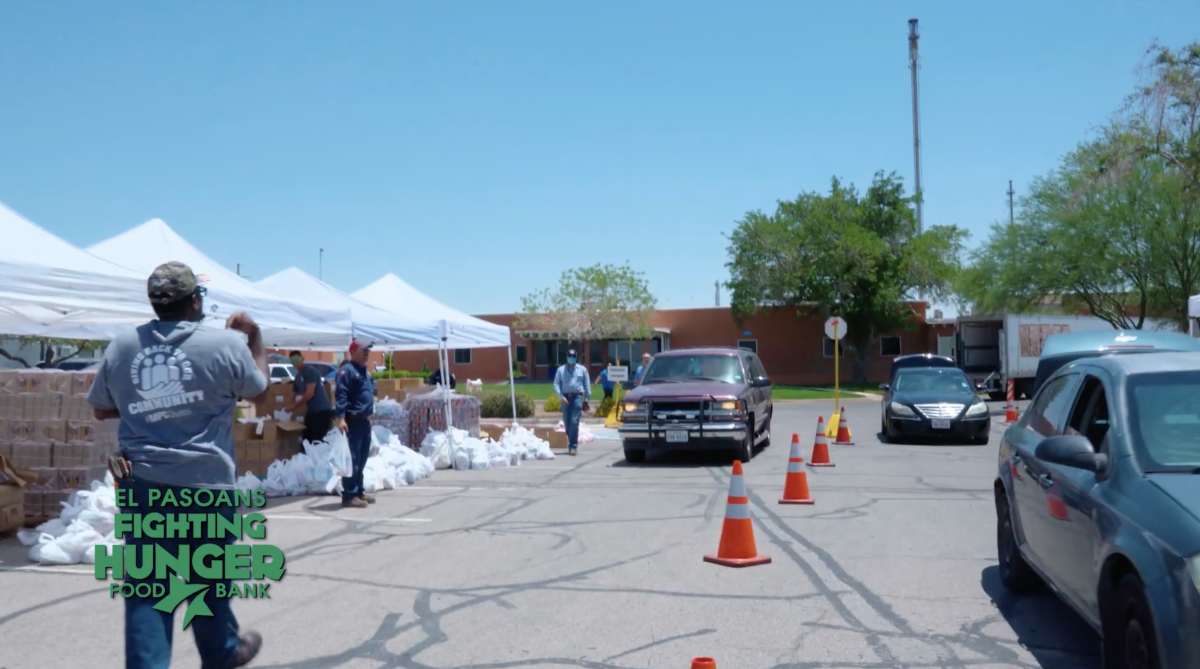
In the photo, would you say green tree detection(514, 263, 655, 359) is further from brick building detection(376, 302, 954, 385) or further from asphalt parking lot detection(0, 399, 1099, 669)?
asphalt parking lot detection(0, 399, 1099, 669)

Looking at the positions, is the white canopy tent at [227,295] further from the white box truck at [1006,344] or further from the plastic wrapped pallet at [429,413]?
the white box truck at [1006,344]

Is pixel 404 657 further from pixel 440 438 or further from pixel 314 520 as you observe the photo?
pixel 440 438

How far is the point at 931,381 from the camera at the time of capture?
65.2ft

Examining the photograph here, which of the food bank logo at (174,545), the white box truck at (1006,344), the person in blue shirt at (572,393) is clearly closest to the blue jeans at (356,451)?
the person in blue shirt at (572,393)

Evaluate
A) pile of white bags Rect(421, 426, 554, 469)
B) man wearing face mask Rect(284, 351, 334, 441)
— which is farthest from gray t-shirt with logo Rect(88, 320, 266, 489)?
pile of white bags Rect(421, 426, 554, 469)


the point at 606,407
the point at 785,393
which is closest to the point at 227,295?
the point at 606,407

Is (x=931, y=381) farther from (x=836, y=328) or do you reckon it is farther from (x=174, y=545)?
(x=174, y=545)

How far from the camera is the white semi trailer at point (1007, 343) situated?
33531 millimetres

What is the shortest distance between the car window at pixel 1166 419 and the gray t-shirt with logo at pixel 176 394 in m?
4.08

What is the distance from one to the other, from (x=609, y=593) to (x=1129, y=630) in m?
3.57

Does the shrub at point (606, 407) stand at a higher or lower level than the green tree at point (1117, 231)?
lower

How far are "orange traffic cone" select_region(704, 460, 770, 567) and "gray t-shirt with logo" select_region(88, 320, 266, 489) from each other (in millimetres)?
4520

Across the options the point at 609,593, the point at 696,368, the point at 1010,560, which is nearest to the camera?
the point at 1010,560

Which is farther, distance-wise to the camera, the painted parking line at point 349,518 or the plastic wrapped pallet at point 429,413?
the plastic wrapped pallet at point 429,413
